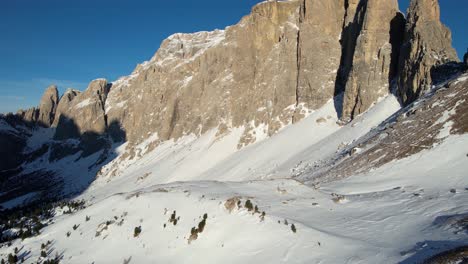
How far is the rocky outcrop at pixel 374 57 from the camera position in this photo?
58594 mm

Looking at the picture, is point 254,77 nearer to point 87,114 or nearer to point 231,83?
point 231,83

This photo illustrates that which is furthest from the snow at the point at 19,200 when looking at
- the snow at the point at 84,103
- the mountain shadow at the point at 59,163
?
the snow at the point at 84,103

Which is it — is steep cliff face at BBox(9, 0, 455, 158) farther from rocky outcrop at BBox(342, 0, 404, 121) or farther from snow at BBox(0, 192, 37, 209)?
snow at BBox(0, 192, 37, 209)

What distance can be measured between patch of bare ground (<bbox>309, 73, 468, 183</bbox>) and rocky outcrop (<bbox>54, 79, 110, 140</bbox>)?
142173 mm

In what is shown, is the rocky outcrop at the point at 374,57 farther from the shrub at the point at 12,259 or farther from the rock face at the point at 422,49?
the shrub at the point at 12,259

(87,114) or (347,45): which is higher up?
(87,114)

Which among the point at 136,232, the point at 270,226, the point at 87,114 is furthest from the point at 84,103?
the point at 270,226

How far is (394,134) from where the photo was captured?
116 ft

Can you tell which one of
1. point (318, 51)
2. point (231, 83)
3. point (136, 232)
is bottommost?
point (136, 232)

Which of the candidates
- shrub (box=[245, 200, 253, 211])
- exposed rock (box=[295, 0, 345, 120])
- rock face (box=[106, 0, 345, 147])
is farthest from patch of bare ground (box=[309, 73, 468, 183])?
rock face (box=[106, 0, 345, 147])

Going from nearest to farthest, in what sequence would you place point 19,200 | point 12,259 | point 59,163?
point 12,259 < point 19,200 < point 59,163

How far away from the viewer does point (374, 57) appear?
197 feet

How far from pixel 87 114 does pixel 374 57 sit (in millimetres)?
144198

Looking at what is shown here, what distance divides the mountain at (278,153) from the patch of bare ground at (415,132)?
0.16m
